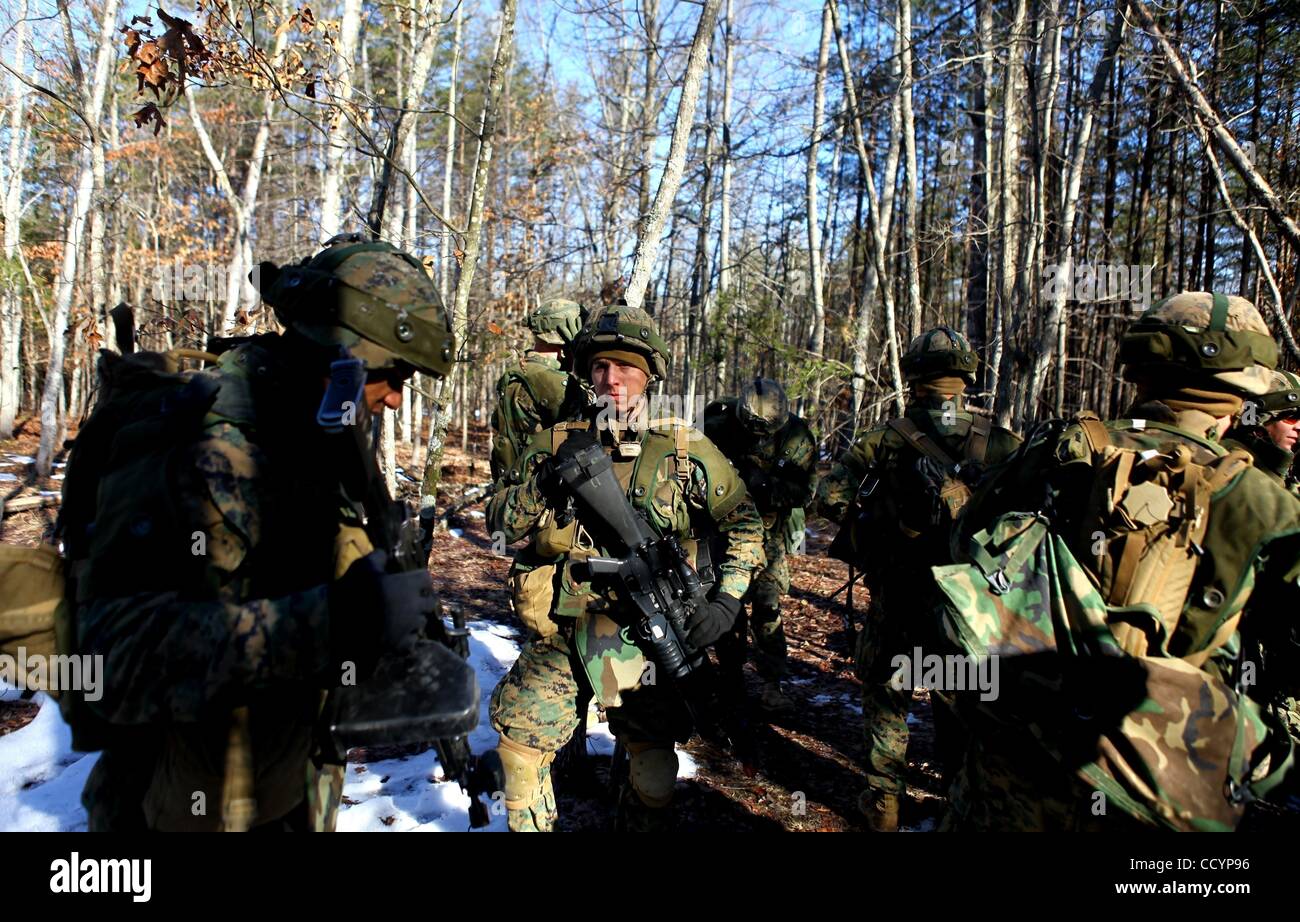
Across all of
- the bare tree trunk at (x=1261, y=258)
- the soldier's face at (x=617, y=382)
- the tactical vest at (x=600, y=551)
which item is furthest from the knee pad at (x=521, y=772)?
the bare tree trunk at (x=1261, y=258)

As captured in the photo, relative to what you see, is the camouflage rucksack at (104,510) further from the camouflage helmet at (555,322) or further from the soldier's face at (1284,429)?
the soldier's face at (1284,429)

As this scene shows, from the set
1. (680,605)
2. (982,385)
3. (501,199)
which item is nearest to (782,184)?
(501,199)

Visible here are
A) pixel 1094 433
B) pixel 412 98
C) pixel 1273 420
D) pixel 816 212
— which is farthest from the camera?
pixel 816 212

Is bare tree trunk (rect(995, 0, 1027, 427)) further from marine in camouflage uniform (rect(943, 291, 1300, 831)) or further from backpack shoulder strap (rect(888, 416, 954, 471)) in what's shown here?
marine in camouflage uniform (rect(943, 291, 1300, 831))

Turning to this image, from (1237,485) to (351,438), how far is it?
216 cm

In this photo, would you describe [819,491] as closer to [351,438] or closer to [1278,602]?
[1278,602]

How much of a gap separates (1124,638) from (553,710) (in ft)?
6.40

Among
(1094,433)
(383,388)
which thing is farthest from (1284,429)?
(383,388)

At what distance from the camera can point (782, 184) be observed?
2262 centimetres

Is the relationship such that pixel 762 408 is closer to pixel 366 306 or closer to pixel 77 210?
pixel 366 306

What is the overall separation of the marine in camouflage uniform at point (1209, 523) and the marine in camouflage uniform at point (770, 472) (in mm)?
2975

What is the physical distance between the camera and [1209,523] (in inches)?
74.8

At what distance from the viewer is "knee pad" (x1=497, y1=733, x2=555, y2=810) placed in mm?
2879

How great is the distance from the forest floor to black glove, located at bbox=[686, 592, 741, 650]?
123 centimetres
